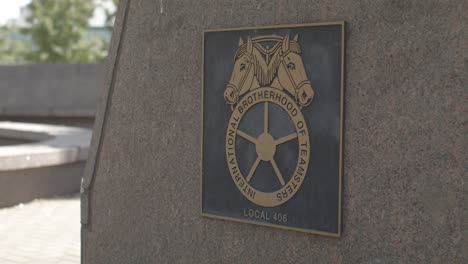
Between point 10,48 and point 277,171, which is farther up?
point 10,48

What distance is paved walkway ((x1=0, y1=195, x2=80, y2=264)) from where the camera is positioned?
5.85 metres

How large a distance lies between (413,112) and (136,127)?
2.02 m

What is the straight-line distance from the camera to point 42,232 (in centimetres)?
673

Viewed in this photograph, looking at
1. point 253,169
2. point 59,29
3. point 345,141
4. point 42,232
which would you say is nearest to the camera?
point 345,141

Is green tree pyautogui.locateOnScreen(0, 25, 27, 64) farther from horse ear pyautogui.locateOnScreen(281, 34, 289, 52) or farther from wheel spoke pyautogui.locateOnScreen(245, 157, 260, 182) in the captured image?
horse ear pyautogui.locateOnScreen(281, 34, 289, 52)

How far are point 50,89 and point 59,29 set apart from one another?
18.4m

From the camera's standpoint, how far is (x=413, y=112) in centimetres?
351

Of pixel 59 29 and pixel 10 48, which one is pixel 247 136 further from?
pixel 10 48

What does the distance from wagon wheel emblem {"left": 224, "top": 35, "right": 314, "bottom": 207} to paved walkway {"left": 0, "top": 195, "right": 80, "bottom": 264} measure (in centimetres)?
217

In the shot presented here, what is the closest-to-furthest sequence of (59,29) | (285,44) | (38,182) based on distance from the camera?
(285,44) → (38,182) → (59,29)

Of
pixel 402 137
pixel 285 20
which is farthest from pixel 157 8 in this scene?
pixel 402 137

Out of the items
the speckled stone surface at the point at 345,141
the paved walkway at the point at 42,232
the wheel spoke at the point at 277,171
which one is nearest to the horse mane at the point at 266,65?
the speckled stone surface at the point at 345,141

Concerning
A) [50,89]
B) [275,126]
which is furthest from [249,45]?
[50,89]

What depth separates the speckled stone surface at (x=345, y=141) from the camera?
342 centimetres
